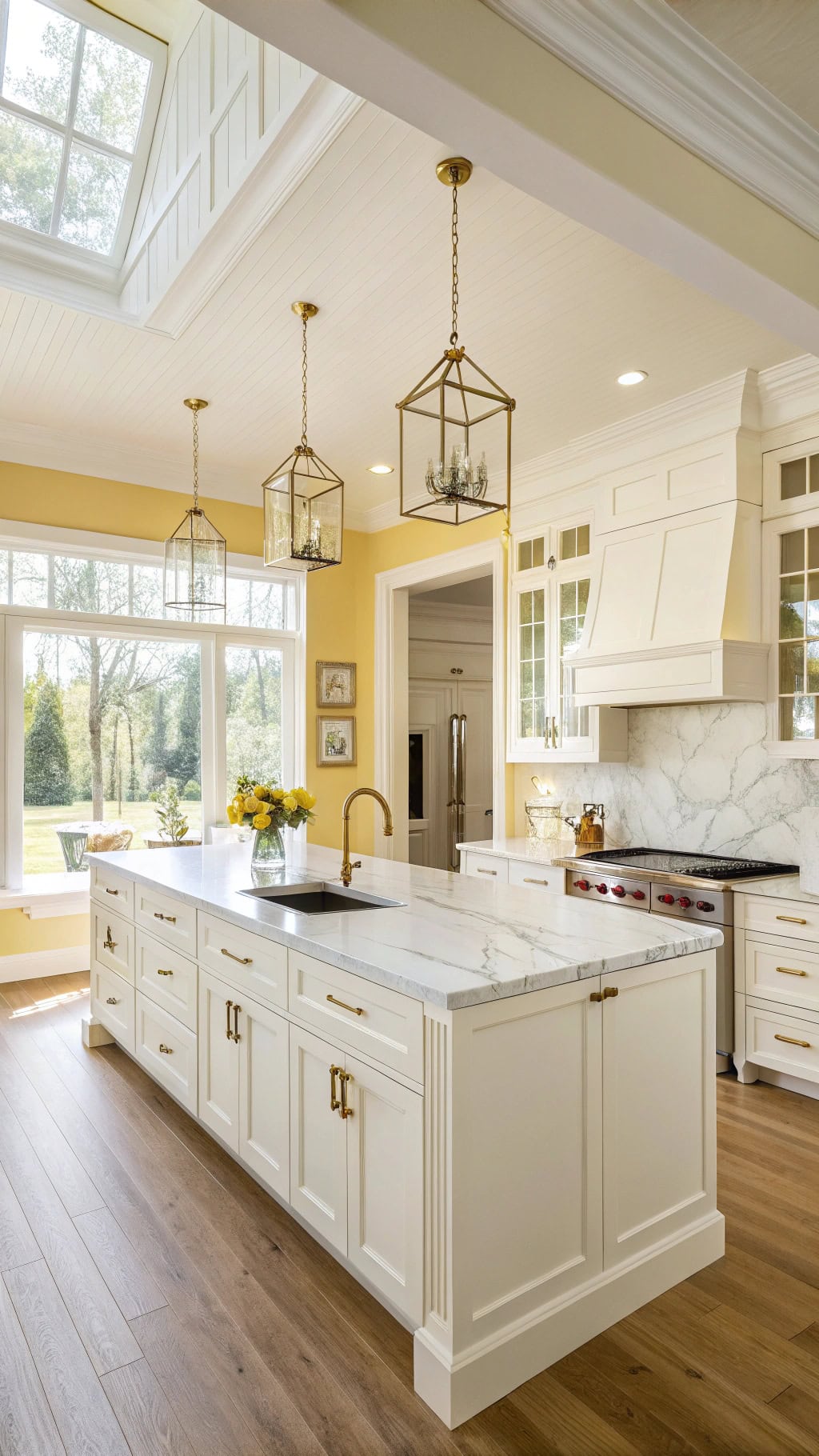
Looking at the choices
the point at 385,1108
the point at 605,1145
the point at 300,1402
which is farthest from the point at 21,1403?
the point at 605,1145

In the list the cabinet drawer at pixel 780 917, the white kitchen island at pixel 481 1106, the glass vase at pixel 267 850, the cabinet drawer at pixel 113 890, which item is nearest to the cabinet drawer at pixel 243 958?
the white kitchen island at pixel 481 1106

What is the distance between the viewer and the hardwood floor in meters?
1.68

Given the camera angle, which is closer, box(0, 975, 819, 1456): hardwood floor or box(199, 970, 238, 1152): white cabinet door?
box(0, 975, 819, 1456): hardwood floor

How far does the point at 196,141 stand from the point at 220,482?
2.59 metres

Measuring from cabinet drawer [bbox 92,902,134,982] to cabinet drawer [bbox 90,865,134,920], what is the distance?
1.6 inches

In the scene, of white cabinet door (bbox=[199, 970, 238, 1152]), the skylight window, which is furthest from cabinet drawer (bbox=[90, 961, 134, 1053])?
the skylight window

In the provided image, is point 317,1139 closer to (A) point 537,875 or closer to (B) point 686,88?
(A) point 537,875

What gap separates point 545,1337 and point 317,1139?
68 centimetres

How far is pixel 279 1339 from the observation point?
6.42ft

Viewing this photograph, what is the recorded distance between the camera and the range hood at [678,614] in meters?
3.73

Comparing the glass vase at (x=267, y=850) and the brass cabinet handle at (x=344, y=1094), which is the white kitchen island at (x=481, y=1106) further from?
the glass vase at (x=267, y=850)

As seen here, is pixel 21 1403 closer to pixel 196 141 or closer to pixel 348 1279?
pixel 348 1279

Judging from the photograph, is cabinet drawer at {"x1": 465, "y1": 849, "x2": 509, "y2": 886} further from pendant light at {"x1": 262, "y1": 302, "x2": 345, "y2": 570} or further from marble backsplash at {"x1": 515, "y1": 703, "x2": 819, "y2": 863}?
pendant light at {"x1": 262, "y1": 302, "x2": 345, "y2": 570}

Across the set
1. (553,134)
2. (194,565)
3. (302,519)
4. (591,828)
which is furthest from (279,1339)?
(194,565)
